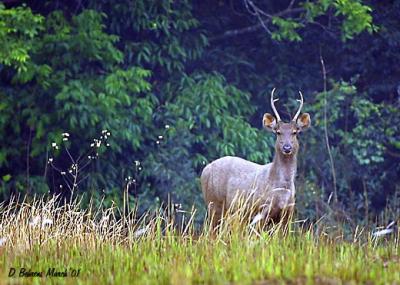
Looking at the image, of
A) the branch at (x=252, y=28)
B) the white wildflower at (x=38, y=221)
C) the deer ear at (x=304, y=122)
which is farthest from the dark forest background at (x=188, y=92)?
the white wildflower at (x=38, y=221)

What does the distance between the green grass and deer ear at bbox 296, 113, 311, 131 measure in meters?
3.06

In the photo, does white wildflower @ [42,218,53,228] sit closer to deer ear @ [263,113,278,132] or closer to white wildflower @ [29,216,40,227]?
white wildflower @ [29,216,40,227]

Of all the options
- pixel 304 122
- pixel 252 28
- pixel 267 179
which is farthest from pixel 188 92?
pixel 267 179

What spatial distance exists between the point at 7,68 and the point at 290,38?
4.71 metres

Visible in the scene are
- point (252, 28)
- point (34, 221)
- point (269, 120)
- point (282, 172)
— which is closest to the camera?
point (34, 221)

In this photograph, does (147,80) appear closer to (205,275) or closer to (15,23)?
(15,23)

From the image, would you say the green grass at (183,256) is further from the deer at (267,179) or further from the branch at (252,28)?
the branch at (252,28)

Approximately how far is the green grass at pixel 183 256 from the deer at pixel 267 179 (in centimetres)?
218

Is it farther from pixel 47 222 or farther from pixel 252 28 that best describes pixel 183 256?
pixel 252 28

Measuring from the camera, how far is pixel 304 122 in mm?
13734

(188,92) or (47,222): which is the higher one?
(188,92)

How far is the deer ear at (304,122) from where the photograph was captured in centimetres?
1348

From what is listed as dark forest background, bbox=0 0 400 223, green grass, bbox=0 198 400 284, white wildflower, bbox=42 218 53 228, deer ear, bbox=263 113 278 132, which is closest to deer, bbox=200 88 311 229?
deer ear, bbox=263 113 278 132

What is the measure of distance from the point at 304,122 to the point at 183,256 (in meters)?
5.23
